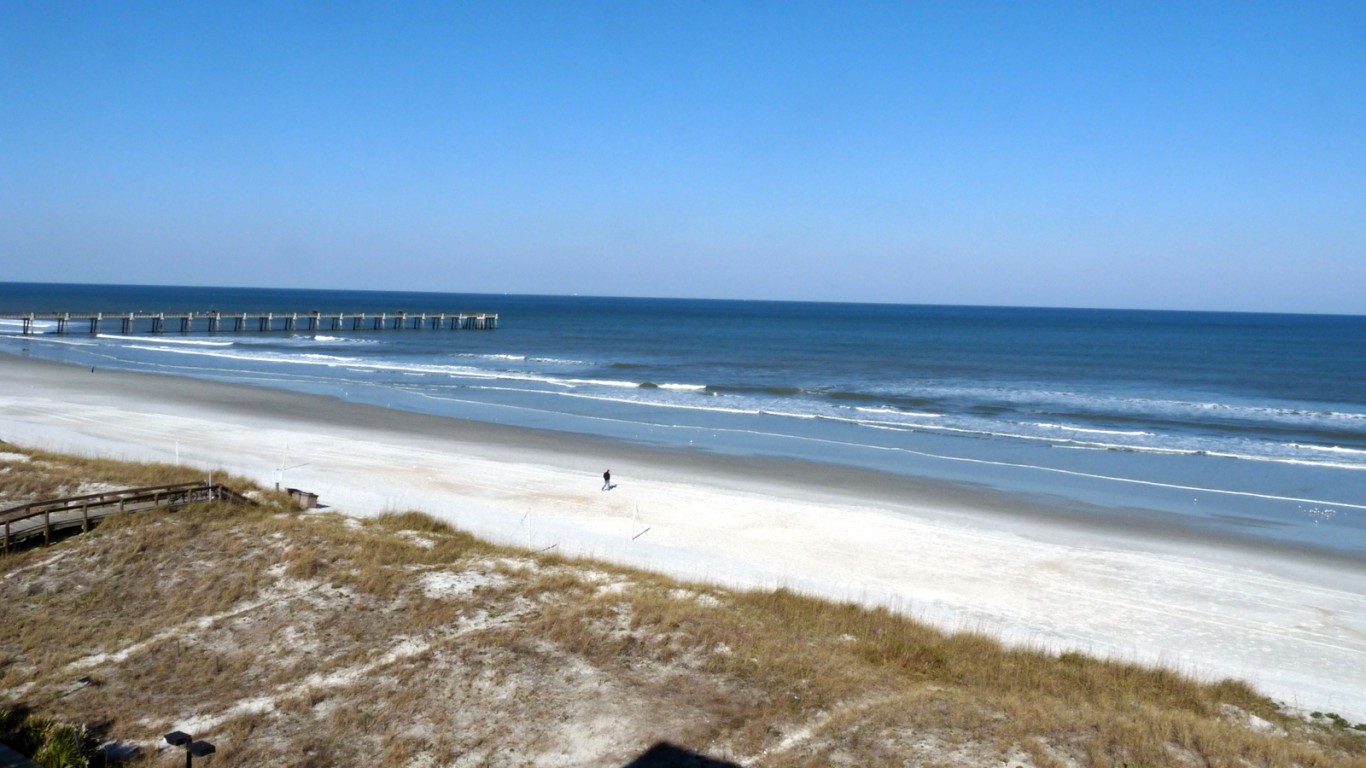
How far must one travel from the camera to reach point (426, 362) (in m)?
65.5

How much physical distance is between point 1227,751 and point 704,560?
410 inches

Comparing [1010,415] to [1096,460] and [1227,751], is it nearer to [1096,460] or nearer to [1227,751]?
[1096,460]

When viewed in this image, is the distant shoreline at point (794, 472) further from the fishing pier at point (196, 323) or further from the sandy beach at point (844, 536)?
the fishing pier at point (196, 323)

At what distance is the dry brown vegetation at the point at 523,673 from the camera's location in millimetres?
11984

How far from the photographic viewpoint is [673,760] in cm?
1153

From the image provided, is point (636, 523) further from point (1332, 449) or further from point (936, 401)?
point (936, 401)

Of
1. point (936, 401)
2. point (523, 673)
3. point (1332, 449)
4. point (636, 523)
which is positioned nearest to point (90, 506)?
point (636, 523)

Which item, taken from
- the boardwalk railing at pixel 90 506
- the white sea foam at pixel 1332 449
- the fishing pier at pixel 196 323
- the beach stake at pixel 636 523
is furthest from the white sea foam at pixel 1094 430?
the fishing pier at pixel 196 323

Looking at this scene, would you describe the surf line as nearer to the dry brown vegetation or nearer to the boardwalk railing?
the dry brown vegetation

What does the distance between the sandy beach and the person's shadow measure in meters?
6.42

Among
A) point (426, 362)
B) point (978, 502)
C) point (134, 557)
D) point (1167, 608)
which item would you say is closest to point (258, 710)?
point (134, 557)

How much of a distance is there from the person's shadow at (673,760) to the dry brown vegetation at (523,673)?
6.5 inches

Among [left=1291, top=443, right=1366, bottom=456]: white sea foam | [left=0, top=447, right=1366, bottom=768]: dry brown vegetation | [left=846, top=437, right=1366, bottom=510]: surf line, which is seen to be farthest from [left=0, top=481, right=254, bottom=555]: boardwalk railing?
[left=1291, top=443, right=1366, bottom=456]: white sea foam

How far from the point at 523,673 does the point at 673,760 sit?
3.27m
